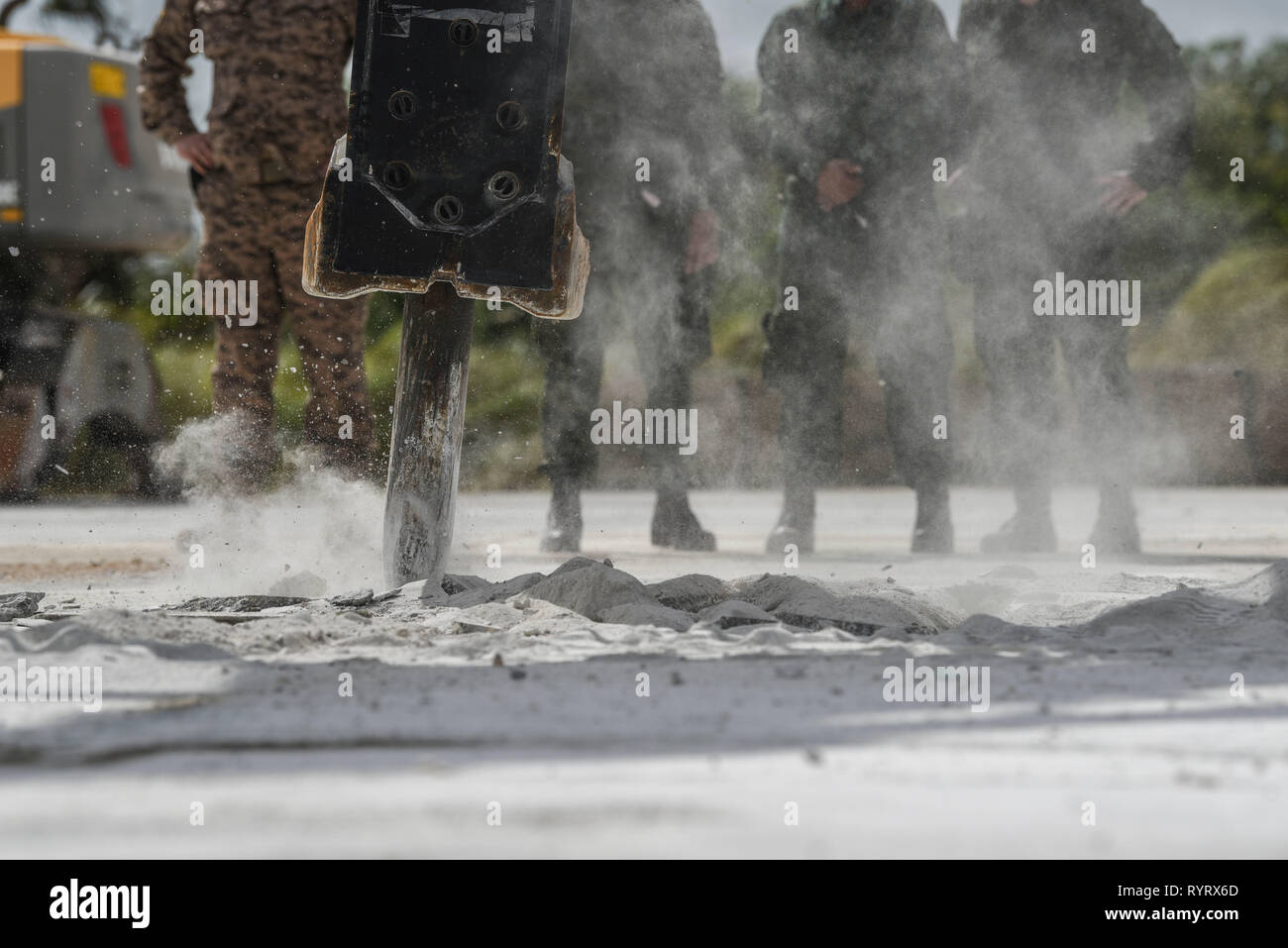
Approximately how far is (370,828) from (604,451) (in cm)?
1013

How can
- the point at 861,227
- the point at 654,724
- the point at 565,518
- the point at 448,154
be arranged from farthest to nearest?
the point at 861,227 → the point at 565,518 → the point at 448,154 → the point at 654,724

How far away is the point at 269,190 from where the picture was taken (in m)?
4.37

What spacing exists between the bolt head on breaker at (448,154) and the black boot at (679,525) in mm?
2000

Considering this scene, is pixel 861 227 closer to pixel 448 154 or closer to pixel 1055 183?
pixel 1055 183

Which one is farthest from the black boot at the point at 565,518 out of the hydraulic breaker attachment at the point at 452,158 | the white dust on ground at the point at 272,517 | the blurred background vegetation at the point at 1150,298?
the blurred background vegetation at the point at 1150,298

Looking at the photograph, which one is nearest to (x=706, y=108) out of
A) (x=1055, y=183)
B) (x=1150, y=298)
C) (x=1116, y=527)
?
(x=1055, y=183)

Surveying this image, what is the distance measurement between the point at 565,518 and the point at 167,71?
6.18 feet

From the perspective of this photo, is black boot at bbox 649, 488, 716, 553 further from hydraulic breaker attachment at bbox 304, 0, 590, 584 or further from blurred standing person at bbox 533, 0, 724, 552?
hydraulic breaker attachment at bbox 304, 0, 590, 584

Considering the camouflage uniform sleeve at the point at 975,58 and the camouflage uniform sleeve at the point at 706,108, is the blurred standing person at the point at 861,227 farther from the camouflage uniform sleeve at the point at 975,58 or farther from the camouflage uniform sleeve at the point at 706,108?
the camouflage uniform sleeve at the point at 706,108

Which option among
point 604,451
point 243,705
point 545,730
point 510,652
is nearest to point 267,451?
point 510,652

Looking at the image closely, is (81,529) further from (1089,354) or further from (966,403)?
(966,403)

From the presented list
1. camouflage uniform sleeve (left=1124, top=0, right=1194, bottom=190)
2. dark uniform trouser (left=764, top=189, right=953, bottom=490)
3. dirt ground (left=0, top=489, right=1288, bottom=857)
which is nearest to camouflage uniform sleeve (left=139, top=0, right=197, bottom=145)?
dirt ground (left=0, top=489, right=1288, bottom=857)

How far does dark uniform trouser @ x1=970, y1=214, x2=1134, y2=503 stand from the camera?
5.03 m

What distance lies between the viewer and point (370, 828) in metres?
1.48
